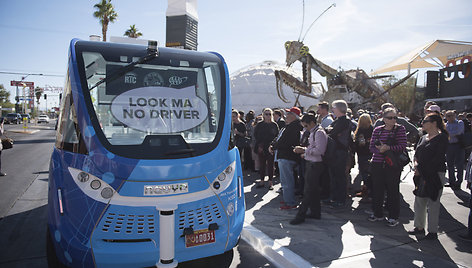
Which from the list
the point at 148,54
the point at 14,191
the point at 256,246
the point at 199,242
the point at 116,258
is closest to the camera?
the point at 116,258

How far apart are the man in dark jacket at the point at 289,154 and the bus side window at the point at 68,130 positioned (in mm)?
3771

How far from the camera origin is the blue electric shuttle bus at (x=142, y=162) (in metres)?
2.96

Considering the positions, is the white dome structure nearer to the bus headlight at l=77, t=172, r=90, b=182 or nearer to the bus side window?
the bus side window

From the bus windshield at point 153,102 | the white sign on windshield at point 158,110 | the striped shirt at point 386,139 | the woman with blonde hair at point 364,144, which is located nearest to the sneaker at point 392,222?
the striped shirt at point 386,139

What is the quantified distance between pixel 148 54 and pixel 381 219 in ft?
15.1

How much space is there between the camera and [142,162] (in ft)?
10.1

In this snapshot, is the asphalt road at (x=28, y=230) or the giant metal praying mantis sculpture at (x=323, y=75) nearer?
the asphalt road at (x=28, y=230)

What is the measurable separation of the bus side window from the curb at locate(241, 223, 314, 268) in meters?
2.58

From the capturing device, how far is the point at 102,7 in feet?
93.7

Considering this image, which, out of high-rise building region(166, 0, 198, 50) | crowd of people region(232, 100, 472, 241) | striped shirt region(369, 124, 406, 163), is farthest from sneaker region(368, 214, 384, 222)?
high-rise building region(166, 0, 198, 50)

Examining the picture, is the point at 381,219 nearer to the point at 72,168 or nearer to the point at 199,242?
the point at 199,242

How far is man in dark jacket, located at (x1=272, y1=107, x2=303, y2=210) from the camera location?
6.14 meters

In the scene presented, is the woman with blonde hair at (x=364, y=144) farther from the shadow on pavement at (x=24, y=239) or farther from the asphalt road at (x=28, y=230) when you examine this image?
the shadow on pavement at (x=24, y=239)

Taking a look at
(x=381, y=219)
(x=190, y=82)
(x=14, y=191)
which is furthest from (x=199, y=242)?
(x=14, y=191)
